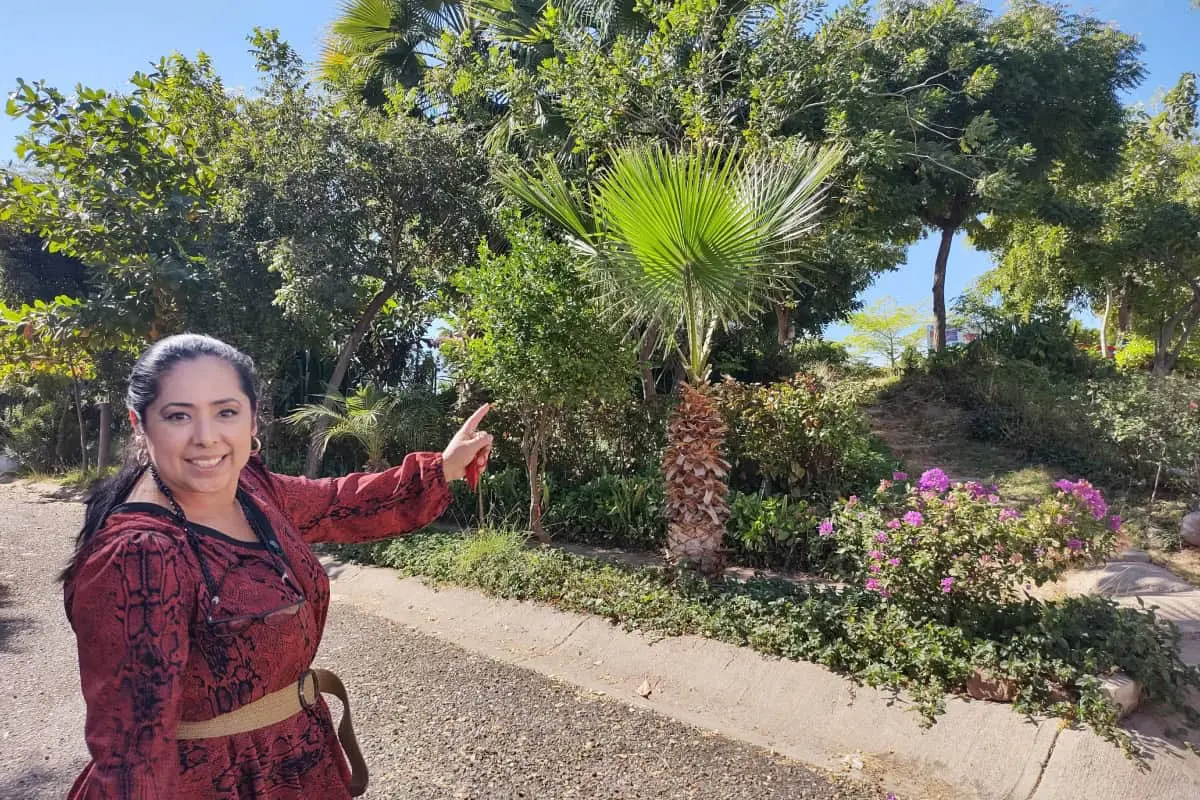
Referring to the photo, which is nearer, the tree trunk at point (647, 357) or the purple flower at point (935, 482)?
the purple flower at point (935, 482)

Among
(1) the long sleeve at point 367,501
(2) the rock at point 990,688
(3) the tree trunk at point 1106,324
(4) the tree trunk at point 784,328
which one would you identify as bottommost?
(2) the rock at point 990,688

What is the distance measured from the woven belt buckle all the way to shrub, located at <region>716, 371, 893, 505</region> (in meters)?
5.20

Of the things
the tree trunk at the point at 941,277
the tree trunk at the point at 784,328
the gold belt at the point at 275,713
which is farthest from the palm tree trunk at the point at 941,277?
the gold belt at the point at 275,713

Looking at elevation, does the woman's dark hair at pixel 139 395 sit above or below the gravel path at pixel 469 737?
above

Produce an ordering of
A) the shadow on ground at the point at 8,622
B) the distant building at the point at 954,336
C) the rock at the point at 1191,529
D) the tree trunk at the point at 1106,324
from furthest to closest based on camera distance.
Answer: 1. the tree trunk at the point at 1106,324
2. the distant building at the point at 954,336
3. the rock at the point at 1191,529
4. the shadow on ground at the point at 8,622

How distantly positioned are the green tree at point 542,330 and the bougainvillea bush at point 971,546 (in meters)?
2.60

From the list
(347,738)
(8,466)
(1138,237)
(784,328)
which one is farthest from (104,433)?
(1138,237)

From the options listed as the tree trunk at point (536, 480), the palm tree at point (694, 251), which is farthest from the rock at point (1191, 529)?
the tree trunk at point (536, 480)

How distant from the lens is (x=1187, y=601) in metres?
4.37

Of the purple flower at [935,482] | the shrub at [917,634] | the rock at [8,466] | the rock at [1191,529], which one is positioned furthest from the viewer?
the rock at [8,466]

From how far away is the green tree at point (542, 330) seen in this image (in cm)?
556

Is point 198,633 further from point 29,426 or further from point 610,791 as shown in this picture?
point 29,426

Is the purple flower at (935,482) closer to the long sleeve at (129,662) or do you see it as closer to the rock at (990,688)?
the rock at (990,688)

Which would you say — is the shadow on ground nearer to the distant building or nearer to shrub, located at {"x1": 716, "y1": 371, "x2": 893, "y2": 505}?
shrub, located at {"x1": 716, "y1": 371, "x2": 893, "y2": 505}
